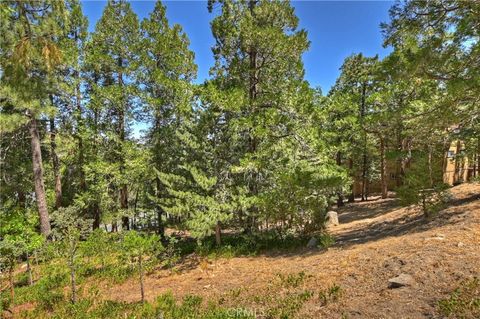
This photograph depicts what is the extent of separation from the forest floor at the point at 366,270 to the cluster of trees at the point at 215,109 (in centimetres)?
144

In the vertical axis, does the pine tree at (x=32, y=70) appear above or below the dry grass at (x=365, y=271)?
above

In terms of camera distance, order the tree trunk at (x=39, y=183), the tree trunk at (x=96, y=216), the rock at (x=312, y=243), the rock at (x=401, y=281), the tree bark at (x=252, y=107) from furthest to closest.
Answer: the tree trunk at (x=96, y=216) → the tree trunk at (x=39, y=183) → the tree bark at (x=252, y=107) → the rock at (x=312, y=243) → the rock at (x=401, y=281)

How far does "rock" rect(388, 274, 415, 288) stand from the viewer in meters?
6.47

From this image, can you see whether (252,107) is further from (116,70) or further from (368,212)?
(368,212)

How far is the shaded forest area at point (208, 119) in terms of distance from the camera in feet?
30.7

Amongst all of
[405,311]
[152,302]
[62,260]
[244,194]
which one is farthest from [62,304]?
[405,311]

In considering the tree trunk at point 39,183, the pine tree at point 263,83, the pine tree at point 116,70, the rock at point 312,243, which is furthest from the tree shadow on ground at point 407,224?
the tree trunk at point 39,183

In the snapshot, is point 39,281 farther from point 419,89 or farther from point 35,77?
point 419,89

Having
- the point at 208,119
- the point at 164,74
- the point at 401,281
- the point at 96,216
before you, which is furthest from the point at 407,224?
the point at 96,216

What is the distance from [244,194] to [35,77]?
403 inches

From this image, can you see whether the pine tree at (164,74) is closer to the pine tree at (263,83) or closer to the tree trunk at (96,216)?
the pine tree at (263,83)

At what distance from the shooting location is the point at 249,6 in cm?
1234

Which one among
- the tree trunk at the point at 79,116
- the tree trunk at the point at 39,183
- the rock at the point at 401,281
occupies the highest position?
the tree trunk at the point at 79,116

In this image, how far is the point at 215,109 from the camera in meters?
12.2
